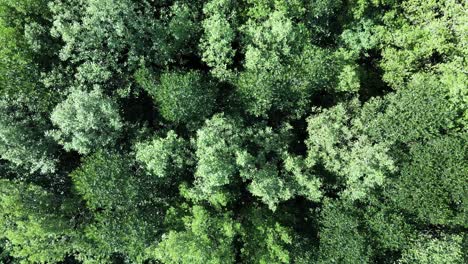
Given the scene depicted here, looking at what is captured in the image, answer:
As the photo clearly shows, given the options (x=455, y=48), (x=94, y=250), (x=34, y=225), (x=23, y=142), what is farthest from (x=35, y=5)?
(x=455, y=48)

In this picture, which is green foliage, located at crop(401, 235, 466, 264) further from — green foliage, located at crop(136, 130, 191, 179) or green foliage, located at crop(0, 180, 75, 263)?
green foliage, located at crop(0, 180, 75, 263)

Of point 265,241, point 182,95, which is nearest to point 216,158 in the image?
point 182,95

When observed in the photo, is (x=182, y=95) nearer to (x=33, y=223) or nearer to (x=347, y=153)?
(x=347, y=153)

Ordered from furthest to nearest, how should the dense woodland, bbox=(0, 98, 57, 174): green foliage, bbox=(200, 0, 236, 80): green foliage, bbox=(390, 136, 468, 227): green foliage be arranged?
bbox=(200, 0, 236, 80): green foliage → bbox=(0, 98, 57, 174): green foliage → the dense woodland → bbox=(390, 136, 468, 227): green foliage

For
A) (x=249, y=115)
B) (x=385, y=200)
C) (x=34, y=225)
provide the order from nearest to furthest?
1. (x=34, y=225)
2. (x=385, y=200)
3. (x=249, y=115)

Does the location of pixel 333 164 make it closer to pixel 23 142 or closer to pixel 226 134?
pixel 226 134

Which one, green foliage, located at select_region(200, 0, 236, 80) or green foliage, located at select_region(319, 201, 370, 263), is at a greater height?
green foliage, located at select_region(200, 0, 236, 80)

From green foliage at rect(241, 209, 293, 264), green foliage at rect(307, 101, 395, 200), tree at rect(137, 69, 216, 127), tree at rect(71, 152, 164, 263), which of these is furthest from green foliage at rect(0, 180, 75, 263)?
green foliage at rect(307, 101, 395, 200)
